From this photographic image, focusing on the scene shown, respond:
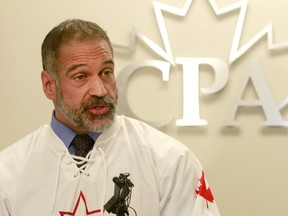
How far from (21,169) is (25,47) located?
1069 millimetres

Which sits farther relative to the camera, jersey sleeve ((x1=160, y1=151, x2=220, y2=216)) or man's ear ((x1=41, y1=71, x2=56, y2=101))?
man's ear ((x1=41, y1=71, x2=56, y2=101))

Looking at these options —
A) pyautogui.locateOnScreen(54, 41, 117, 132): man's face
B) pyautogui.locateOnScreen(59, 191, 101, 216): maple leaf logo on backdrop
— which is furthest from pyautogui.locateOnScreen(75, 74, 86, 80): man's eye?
pyautogui.locateOnScreen(59, 191, 101, 216): maple leaf logo on backdrop

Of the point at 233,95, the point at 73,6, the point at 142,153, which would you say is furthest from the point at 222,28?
the point at 142,153

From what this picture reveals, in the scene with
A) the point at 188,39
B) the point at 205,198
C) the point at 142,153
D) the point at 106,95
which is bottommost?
the point at 205,198

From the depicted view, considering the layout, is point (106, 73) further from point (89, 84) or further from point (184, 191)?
point (184, 191)

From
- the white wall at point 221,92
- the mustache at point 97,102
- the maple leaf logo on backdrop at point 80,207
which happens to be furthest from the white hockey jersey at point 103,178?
the white wall at point 221,92

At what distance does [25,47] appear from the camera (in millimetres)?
2480

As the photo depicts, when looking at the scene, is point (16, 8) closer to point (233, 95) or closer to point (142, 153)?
point (233, 95)

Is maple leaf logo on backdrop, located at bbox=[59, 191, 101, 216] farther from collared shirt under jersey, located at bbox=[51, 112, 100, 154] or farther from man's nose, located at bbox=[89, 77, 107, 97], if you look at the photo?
man's nose, located at bbox=[89, 77, 107, 97]

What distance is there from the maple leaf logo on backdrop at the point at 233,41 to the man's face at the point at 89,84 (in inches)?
34.4

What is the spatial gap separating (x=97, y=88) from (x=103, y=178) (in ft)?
0.76

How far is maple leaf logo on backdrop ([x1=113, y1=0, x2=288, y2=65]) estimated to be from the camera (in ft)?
7.54

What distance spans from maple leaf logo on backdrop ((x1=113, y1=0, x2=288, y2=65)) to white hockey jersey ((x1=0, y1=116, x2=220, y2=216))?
865mm

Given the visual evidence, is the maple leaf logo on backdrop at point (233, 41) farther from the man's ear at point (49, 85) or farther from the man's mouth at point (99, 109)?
the man's mouth at point (99, 109)
